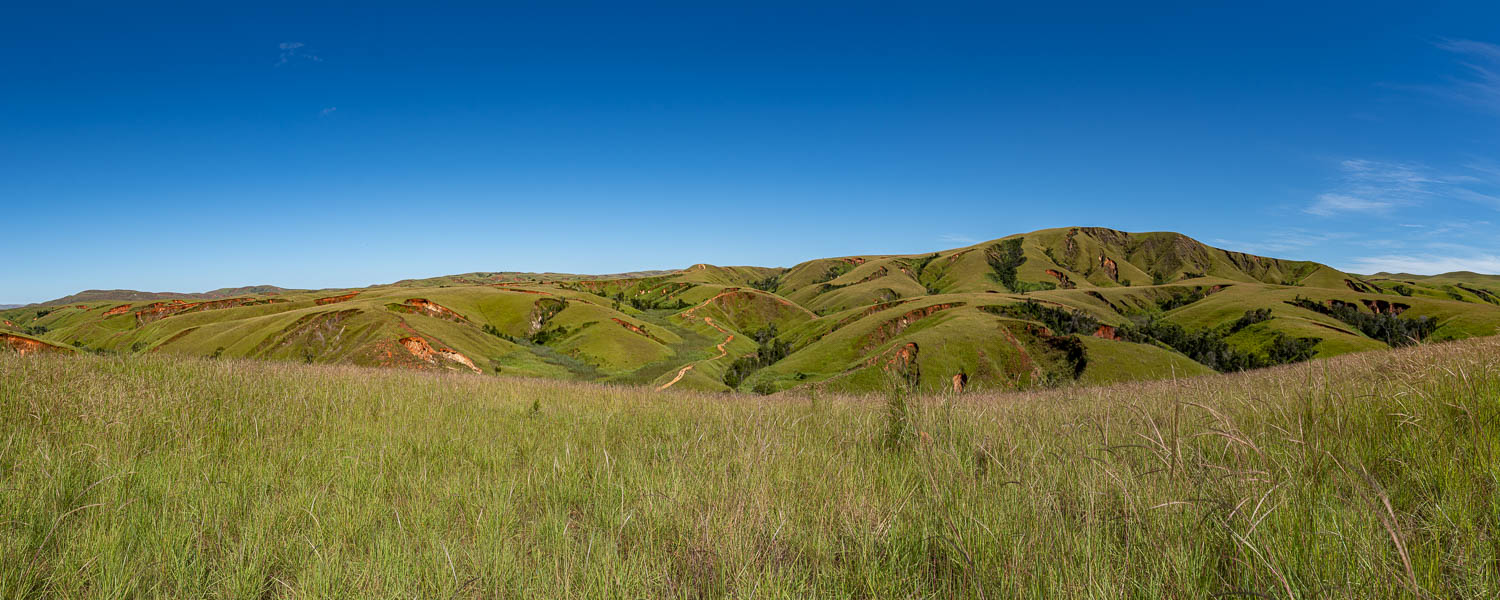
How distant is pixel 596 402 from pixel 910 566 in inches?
255

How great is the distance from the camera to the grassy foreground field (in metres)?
2.25

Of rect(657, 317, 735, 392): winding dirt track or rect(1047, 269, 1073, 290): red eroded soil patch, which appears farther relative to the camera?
rect(1047, 269, 1073, 290): red eroded soil patch

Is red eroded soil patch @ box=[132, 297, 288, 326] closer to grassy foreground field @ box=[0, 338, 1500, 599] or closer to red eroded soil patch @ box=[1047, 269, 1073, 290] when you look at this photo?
grassy foreground field @ box=[0, 338, 1500, 599]

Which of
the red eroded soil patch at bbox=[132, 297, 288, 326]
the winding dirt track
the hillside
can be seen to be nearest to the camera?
the hillside

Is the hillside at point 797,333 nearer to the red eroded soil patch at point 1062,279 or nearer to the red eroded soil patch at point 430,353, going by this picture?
the red eroded soil patch at point 430,353

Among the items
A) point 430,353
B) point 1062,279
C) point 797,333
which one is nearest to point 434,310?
point 430,353

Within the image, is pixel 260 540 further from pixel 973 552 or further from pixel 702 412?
pixel 702 412

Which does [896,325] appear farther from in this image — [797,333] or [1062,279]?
[1062,279]

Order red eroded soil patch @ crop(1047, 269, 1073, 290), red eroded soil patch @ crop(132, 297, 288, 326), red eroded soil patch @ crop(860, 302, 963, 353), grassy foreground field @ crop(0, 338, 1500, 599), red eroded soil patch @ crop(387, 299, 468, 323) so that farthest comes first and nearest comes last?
1. red eroded soil patch @ crop(1047, 269, 1073, 290)
2. red eroded soil patch @ crop(132, 297, 288, 326)
3. red eroded soil patch @ crop(387, 299, 468, 323)
4. red eroded soil patch @ crop(860, 302, 963, 353)
5. grassy foreground field @ crop(0, 338, 1500, 599)

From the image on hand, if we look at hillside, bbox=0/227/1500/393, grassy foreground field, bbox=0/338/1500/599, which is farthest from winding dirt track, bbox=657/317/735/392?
grassy foreground field, bbox=0/338/1500/599

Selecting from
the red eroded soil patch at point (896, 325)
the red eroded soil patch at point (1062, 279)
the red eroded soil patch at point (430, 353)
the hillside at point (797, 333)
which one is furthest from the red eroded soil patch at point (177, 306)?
the red eroded soil patch at point (1062, 279)

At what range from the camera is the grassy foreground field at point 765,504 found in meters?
2.25

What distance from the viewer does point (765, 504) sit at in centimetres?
314

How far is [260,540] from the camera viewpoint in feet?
9.46
